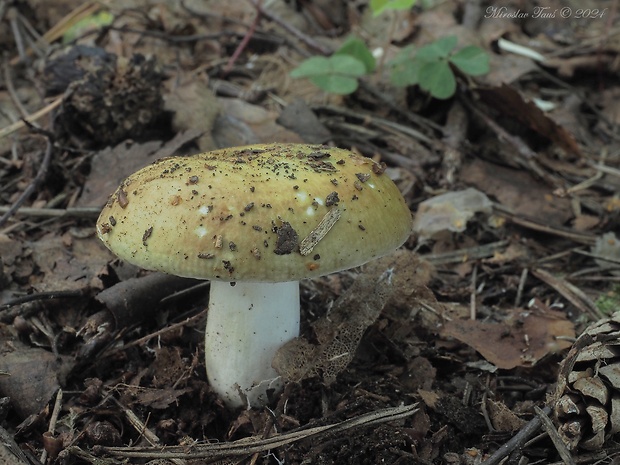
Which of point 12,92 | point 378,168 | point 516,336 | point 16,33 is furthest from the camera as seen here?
point 16,33

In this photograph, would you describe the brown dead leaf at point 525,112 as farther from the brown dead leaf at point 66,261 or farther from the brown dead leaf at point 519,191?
the brown dead leaf at point 66,261

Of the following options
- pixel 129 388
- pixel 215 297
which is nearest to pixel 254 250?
pixel 215 297

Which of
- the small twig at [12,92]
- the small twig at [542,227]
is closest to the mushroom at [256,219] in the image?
the small twig at [542,227]

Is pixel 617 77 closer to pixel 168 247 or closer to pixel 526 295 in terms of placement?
pixel 526 295

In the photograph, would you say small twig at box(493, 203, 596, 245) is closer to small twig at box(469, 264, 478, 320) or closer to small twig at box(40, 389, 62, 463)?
small twig at box(469, 264, 478, 320)

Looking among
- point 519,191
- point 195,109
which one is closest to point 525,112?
point 519,191

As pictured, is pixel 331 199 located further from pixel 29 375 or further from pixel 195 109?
pixel 195 109
